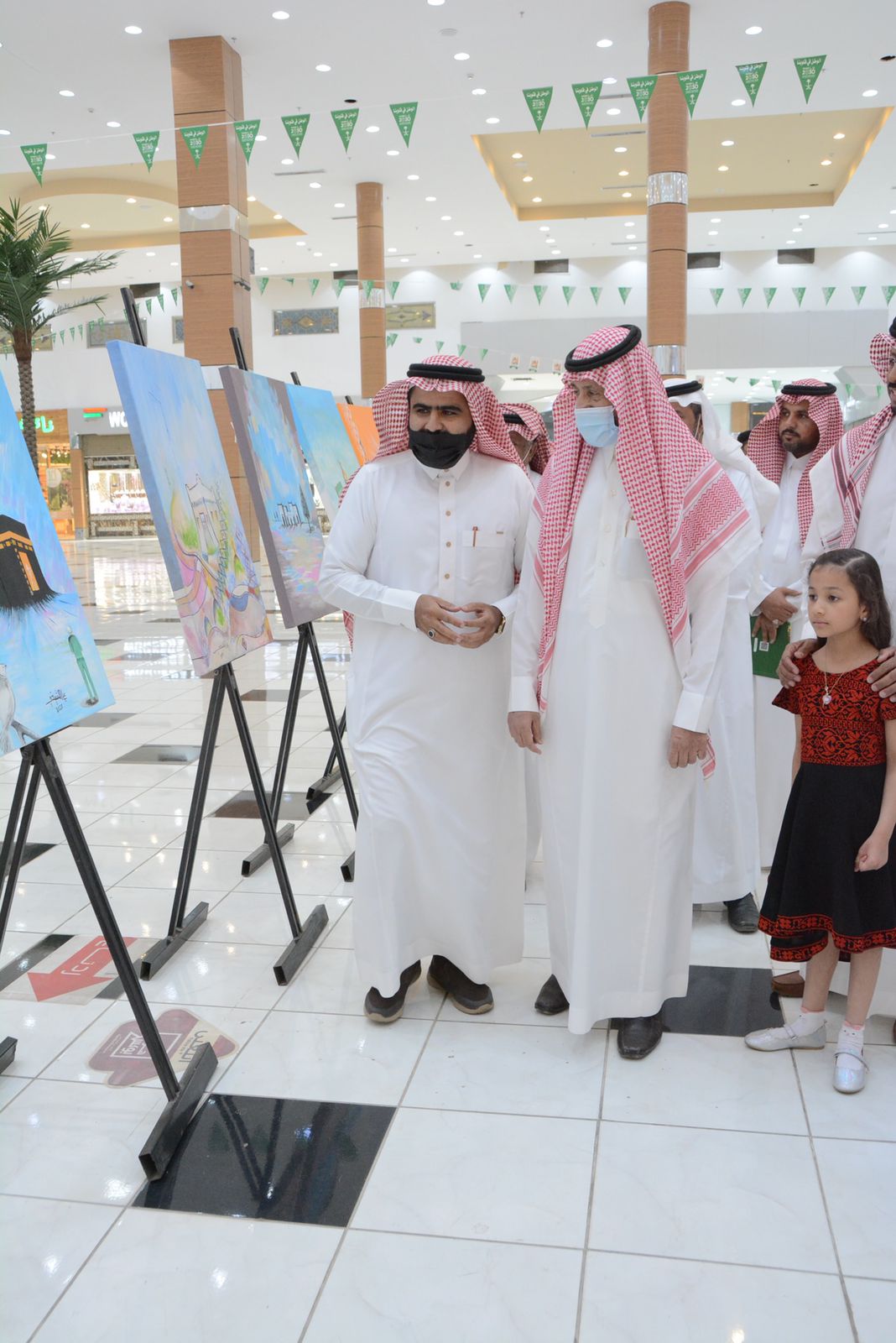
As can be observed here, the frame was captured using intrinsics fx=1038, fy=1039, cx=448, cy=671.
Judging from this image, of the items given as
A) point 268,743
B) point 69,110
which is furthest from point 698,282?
point 268,743

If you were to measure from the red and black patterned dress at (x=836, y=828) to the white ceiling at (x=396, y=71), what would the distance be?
947 centimetres

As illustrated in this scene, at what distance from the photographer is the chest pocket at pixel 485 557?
2539mm

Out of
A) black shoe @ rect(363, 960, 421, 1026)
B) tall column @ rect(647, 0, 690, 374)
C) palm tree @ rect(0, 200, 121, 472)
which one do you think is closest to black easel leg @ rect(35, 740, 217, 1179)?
black shoe @ rect(363, 960, 421, 1026)

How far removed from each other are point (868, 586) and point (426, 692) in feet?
3.37

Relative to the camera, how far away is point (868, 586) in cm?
221

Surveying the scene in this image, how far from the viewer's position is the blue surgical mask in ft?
7.45

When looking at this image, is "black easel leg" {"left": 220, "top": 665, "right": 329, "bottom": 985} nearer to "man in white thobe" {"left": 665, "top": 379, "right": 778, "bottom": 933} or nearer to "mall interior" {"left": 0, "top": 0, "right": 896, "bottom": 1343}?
"mall interior" {"left": 0, "top": 0, "right": 896, "bottom": 1343}

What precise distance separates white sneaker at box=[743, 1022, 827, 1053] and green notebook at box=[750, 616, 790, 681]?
4.07 feet

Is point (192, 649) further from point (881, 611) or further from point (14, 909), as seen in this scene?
point (881, 611)

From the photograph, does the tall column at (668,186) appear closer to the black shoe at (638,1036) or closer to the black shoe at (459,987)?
the black shoe at (459,987)

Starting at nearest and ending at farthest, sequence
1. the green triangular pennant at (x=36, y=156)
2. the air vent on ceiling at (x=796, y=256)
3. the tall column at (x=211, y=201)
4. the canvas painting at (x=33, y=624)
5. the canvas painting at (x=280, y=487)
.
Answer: the canvas painting at (x=33, y=624), the canvas painting at (x=280, y=487), the green triangular pennant at (x=36, y=156), the tall column at (x=211, y=201), the air vent on ceiling at (x=796, y=256)

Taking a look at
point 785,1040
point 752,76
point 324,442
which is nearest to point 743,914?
point 785,1040

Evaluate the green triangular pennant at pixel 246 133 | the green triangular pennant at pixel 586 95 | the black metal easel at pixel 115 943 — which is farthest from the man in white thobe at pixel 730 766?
the green triangular pennant at pixel 246 133

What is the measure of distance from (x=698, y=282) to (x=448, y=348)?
5.70m
